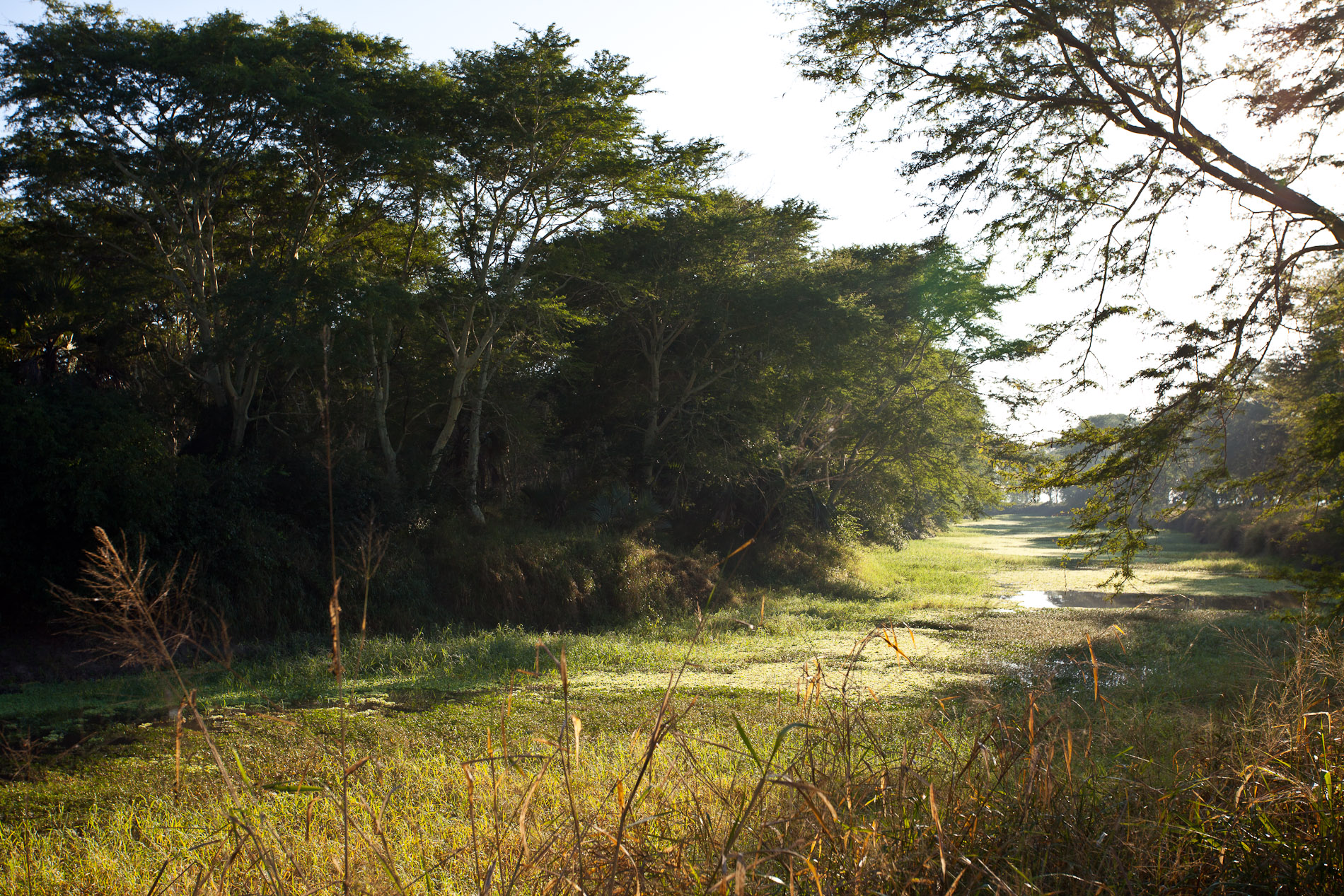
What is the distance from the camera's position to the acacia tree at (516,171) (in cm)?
1336

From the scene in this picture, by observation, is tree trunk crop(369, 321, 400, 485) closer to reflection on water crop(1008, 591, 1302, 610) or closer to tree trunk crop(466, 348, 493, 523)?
tree trunk crop(466, 348, 493, 523)

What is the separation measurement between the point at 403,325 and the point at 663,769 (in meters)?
12.3

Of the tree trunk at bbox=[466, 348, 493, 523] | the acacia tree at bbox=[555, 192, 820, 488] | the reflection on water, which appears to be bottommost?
the reflection on water

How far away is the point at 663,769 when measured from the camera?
3.92 m

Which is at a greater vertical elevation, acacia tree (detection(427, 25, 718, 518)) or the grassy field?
acacia tree (detection(427, 25, 718, 518))

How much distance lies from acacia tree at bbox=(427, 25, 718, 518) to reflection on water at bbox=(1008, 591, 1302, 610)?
1201 centimetres

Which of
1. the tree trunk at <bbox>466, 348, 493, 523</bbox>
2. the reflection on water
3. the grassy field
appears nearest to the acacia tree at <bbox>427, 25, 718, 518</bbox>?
the tree trunk at <bbox>466, 348, 493, 523</bbox>

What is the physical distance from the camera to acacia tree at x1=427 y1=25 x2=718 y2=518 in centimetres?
1336

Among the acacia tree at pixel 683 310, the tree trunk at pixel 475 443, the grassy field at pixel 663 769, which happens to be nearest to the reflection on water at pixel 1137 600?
the grassy field at pixel 663 769

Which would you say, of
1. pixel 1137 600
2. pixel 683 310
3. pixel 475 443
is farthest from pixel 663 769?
pixel 683 310

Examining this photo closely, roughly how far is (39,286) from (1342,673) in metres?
15.1

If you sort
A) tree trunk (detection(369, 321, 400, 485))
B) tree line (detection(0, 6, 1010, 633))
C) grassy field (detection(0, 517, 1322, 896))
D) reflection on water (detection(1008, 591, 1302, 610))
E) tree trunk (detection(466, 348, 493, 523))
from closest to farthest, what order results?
grassy field (detection(0, 517, 1322, 896)) → tree line (detection(0, 6, 1010, 633)) → tree trunk (detection(369, 321, 400, 485)) → tree trunk (detection(466, 348, 493, 523)) → reflection on water (detection(1008, 591, 1302, 610))

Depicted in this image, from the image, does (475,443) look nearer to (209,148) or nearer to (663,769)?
(209,148)

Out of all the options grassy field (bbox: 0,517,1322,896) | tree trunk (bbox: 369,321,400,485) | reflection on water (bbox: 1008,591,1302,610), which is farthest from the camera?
reflection on water (bbox: 1008,591,1302,610)
